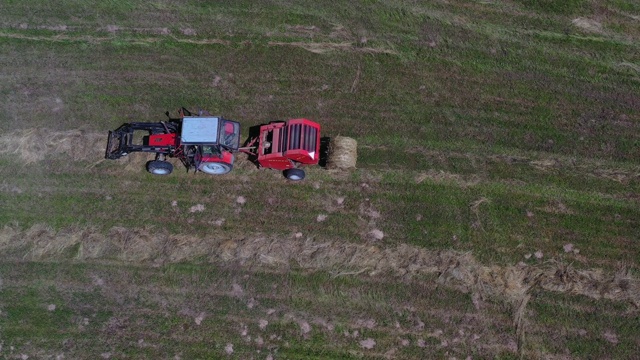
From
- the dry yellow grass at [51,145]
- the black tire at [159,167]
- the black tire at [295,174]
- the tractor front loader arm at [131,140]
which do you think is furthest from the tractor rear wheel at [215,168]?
the dry yellow grass at [51,145]

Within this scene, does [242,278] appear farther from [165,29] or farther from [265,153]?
[165,29]

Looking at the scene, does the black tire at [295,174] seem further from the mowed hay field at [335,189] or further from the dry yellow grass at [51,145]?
the dry yellow grass at [51,145]

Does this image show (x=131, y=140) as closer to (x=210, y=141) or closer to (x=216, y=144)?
(x=210, y=141)

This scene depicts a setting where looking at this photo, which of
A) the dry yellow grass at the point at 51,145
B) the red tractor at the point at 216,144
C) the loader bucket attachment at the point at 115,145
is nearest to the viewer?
the red tractor at the point at 216,144

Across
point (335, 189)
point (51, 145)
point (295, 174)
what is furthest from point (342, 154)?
point (51, 145)

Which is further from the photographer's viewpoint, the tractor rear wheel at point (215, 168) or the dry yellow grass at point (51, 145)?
the dry yellow grass at point (51, 145)
